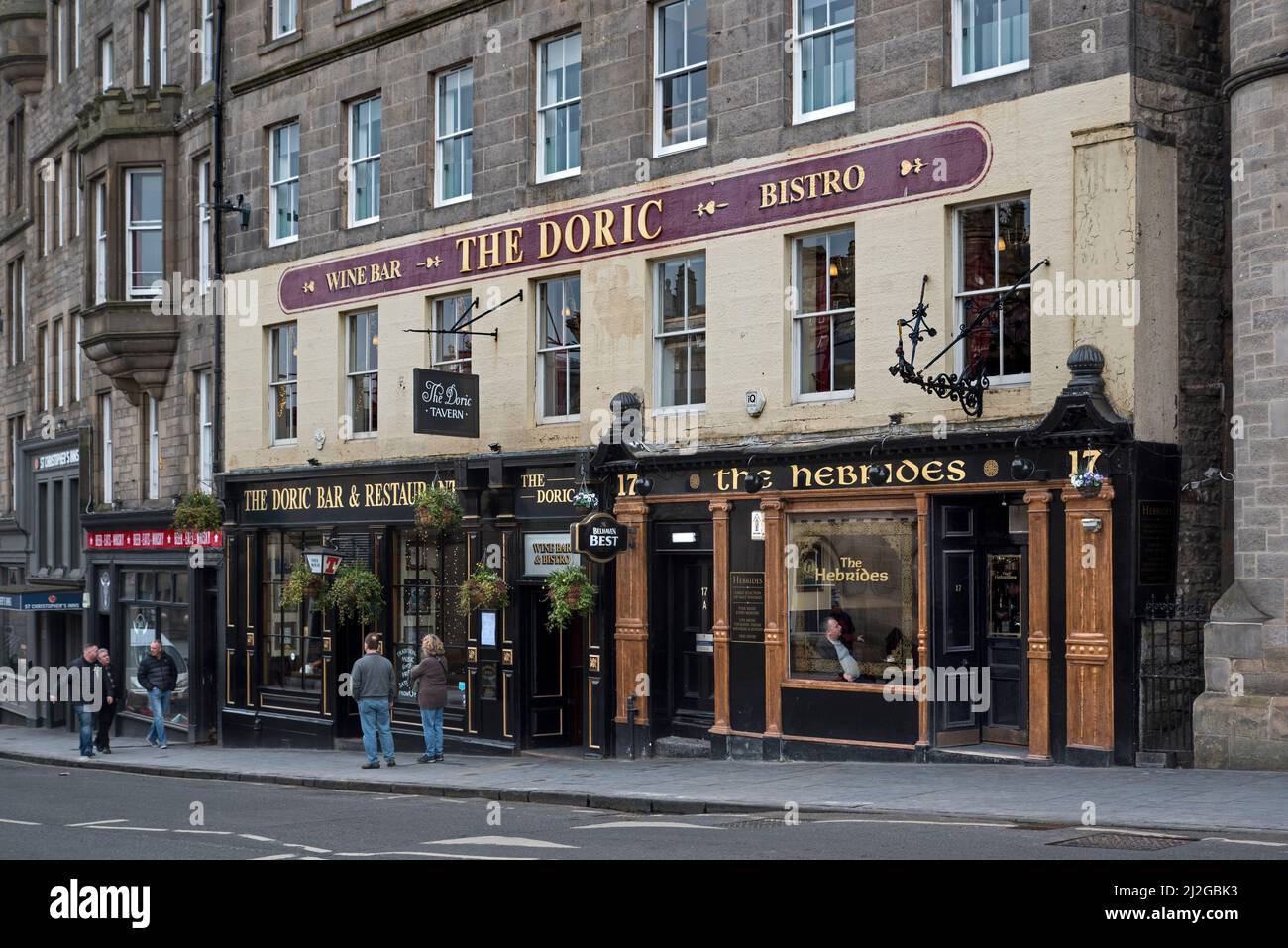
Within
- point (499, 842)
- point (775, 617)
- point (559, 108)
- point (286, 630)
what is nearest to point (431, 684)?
point (775, 617)

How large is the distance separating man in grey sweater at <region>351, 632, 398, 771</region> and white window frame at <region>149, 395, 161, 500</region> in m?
12.2

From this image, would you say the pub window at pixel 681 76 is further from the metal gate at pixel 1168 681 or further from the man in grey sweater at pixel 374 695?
the metal gate at pixel 1168 681

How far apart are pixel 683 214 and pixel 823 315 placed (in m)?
2.65

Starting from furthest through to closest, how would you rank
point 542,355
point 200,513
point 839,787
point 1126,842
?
point 200,513, point 542,355, point 839,787, point 1126,842

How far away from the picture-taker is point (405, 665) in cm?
2659

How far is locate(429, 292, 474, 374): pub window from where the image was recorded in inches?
992

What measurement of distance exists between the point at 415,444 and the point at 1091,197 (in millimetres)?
11977

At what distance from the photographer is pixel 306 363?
28.2 m

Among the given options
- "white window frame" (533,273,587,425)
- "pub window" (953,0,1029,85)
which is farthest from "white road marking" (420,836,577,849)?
"white window frame" (533,273,587,425)

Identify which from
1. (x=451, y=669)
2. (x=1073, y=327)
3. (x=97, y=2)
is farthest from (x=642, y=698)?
(x=97, y=2)

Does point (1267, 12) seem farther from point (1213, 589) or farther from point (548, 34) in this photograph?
point (548, 34)

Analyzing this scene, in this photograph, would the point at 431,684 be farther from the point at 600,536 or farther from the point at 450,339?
the point at 450,339

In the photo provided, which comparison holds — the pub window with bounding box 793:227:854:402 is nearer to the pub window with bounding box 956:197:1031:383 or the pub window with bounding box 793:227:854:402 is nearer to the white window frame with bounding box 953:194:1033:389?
the white window frame with bounding box 953:194:1033:389

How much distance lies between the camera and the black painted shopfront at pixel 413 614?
23844mm
